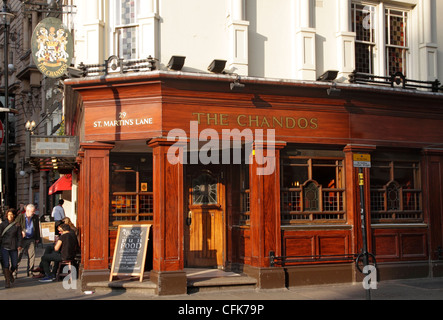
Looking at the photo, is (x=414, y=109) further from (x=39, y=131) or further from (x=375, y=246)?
(x=39, y=131)

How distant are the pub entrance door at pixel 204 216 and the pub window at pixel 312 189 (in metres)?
2.06

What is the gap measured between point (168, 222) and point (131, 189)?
2510 millimetres

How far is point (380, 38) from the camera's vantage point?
15719 millimetres

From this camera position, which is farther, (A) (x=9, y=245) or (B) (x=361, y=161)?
(A) (x=9, y=245)

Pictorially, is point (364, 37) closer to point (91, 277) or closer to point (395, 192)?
point (395, 192)

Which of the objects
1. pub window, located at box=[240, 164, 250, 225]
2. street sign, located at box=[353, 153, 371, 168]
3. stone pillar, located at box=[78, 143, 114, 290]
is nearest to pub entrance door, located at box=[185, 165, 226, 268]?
pub window, located at box=[240, 164, 250, 225]

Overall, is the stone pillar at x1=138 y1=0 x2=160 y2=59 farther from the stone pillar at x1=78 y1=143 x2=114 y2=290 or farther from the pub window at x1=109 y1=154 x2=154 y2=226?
the pub window at x1=109 y1=154 x2=154 y2=226

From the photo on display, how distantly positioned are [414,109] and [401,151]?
→ 3.57 ft

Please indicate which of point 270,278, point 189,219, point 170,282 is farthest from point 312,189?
point 170,282

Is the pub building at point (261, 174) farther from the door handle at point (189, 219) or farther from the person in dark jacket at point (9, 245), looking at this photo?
the person in dark jacket at point (9, 245)

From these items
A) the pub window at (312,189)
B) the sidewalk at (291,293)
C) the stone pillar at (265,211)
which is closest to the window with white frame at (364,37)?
the pub window at (312,189)

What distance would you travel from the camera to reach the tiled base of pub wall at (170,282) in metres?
12.7

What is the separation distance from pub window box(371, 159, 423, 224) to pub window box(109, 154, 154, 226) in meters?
5.56
